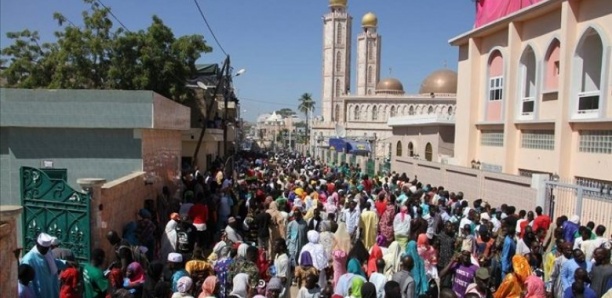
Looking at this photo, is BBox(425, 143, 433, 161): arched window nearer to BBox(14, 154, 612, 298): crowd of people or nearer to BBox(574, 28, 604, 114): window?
BBox(574, 28, 604, 114): window

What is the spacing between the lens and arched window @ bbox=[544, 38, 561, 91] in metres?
16.1

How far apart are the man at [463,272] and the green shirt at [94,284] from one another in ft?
13.1

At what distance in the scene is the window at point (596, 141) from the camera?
13320 millimetres

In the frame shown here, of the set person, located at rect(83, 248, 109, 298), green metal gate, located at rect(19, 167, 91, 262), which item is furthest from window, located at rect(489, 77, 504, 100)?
person, located at rect(83, 248, 109, 298)

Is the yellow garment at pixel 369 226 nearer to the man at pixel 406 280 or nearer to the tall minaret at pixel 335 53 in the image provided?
the man at pixel 406 280

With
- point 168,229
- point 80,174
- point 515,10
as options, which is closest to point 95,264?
point 168,229

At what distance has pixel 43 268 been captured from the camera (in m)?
5.08

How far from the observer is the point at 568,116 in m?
14.8

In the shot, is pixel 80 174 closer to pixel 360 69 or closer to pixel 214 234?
pixel 214 234

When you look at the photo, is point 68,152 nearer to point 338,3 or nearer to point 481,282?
point 481,282

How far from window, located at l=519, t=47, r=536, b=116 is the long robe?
16682mm

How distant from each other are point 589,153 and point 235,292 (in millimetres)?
12542

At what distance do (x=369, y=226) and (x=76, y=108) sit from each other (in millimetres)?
5773

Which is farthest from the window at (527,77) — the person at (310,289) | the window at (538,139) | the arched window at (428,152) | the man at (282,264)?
the person at (310,289)
